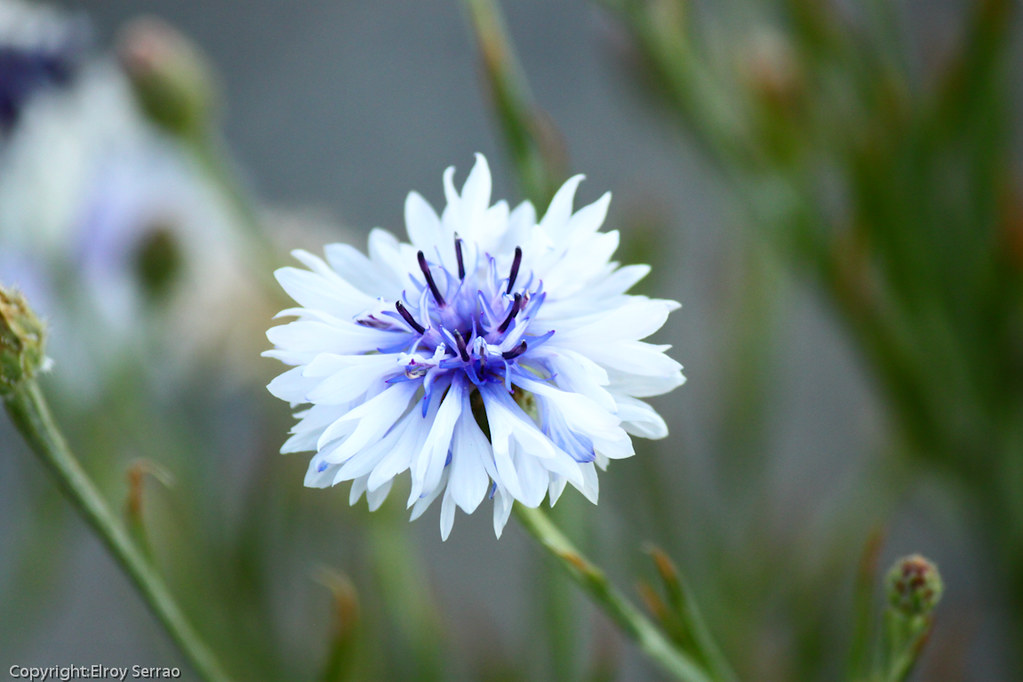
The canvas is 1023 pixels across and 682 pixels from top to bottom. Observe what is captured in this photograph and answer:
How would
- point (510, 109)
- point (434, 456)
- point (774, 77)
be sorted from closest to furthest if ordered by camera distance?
point (434, 456) → point (510, 109) → point (774, 77)

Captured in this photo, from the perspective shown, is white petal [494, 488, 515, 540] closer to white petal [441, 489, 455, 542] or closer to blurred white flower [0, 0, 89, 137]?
white petal [441, 489, 455, 542]

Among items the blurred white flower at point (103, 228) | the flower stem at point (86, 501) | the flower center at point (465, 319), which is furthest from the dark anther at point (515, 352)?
the blurred white flower at point (103, 228)

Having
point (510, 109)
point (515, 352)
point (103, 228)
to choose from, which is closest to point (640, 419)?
point (515, 352)

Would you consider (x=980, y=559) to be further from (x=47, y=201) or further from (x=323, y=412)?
(x=47, y=201)

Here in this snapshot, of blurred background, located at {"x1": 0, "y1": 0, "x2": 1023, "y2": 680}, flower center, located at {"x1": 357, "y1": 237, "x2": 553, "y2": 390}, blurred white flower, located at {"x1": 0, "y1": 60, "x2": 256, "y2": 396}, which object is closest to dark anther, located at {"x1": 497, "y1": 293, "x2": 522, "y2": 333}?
flower center, located at {"x1": 357, "y1": 237, "x2": 553, "y2": 390}

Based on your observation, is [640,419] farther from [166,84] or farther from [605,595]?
[166,84]
